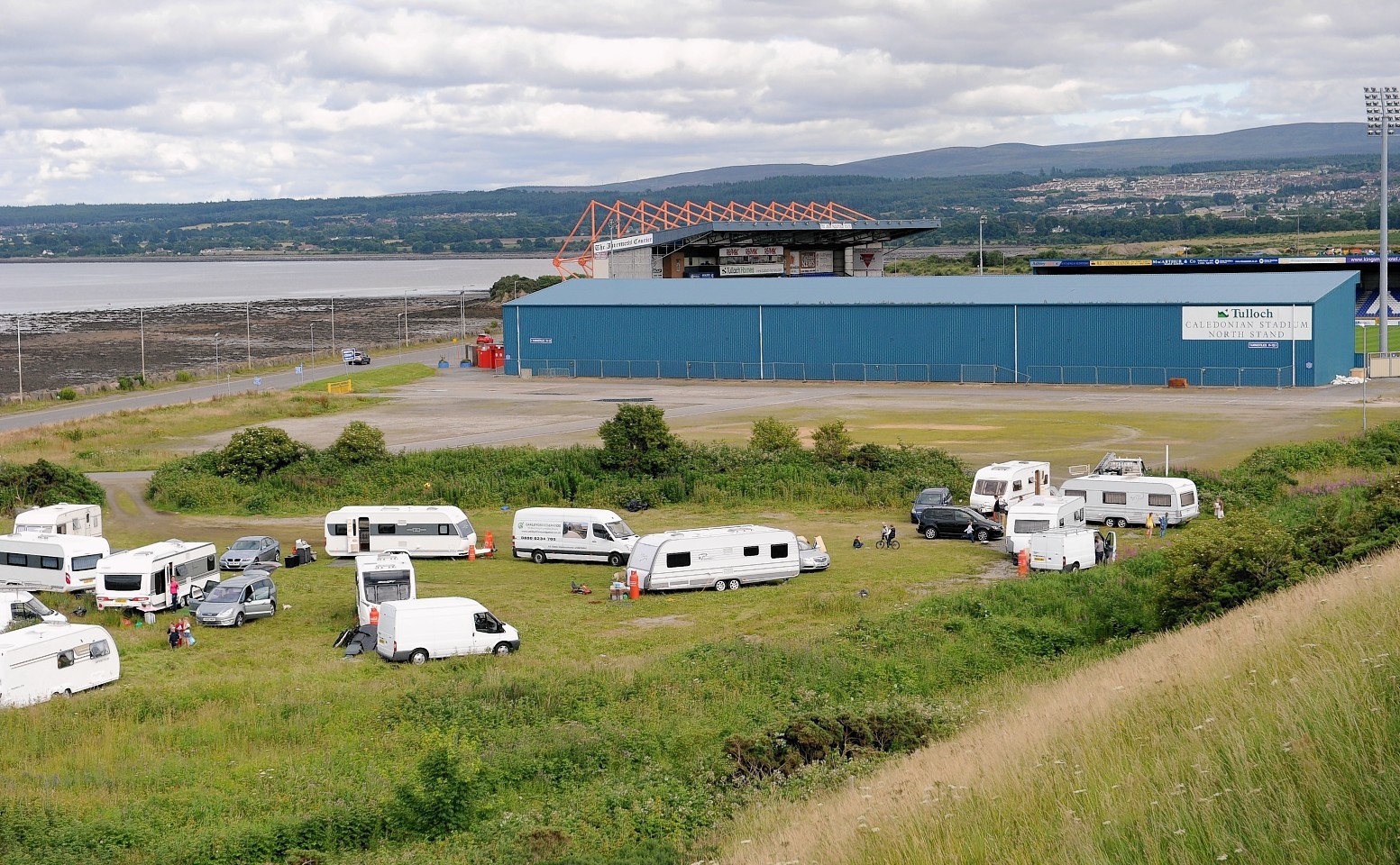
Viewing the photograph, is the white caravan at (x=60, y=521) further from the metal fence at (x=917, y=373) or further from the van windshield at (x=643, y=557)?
the metal fence at (x=917, y=373)

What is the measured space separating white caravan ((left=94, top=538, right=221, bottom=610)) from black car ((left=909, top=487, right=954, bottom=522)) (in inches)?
738

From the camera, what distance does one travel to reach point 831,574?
104ft

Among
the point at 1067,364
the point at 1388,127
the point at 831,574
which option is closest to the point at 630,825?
the point at 831,574

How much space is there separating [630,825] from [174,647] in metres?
13.9

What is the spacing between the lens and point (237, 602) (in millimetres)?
28188

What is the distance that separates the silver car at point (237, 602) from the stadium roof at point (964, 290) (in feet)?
173

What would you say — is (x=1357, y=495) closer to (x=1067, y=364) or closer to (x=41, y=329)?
(x=1067, y=364)

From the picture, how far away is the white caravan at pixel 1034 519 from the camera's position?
108ft

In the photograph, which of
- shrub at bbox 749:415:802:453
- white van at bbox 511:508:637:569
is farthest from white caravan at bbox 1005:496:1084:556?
shrub at bbox 749:415:802:453

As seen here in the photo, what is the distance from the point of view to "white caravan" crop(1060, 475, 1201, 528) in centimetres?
3644

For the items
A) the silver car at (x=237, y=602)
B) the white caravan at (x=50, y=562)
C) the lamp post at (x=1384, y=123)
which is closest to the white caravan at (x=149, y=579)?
the silver car at (x=237, y=602)

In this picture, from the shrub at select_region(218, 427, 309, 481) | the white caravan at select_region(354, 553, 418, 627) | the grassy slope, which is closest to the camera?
the grassy slope

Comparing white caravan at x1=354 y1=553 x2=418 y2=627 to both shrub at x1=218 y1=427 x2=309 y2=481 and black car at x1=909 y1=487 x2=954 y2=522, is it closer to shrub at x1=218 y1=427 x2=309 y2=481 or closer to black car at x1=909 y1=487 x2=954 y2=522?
black car at x1=909 y1=487 x2=954 y2=522

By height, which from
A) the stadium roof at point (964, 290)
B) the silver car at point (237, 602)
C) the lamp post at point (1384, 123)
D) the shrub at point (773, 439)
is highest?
the lamp post at point (1384, 123)
